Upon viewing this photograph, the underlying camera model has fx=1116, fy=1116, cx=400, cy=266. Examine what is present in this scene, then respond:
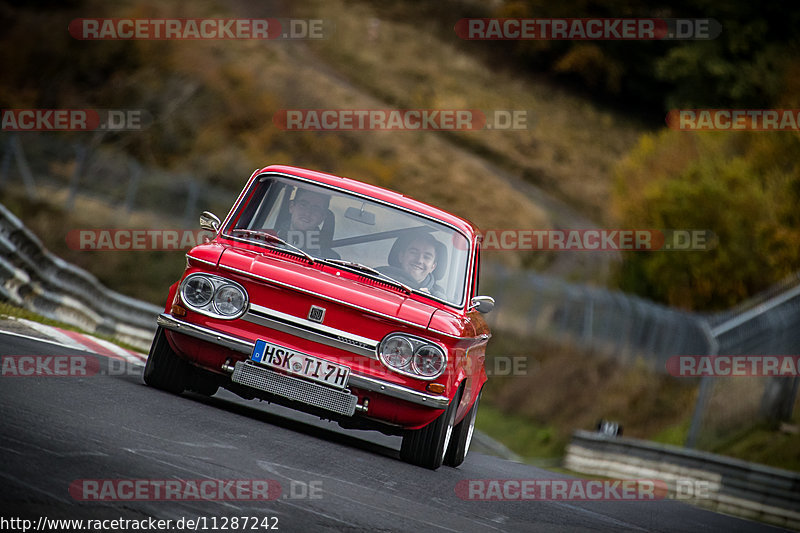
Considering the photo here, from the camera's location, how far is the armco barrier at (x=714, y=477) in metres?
12.4

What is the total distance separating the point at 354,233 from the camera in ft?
28.7

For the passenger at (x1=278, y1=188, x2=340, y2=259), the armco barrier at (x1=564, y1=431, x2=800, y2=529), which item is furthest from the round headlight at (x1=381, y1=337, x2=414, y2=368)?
the armco barrier at (x1=564, y1=431, x2=800, y2=529)

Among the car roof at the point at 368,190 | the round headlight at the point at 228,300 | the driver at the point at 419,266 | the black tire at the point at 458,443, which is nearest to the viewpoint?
the round headlight at the point at 228,300

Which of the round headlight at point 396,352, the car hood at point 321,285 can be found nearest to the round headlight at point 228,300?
the car hood at point 321,285

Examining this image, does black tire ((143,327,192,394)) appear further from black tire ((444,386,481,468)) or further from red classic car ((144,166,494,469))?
black tire ((444,386,481,468))

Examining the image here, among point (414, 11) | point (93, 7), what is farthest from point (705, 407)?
point (414, 11)

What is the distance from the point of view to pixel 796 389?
16.4m

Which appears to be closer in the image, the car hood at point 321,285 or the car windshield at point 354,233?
the car hood at point 321,285

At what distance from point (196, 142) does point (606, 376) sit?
23137 mm

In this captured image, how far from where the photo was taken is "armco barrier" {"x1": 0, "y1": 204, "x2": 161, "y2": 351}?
1271 centimetres

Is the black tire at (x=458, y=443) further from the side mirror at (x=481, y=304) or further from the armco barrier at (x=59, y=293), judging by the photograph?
the armco barrier at (x=59, y=293)

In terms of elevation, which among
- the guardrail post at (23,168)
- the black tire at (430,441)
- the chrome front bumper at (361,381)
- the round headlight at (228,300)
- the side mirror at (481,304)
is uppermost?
the guardrail post at (23,168)

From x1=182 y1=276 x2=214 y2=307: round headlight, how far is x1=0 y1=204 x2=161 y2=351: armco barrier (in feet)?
17.3

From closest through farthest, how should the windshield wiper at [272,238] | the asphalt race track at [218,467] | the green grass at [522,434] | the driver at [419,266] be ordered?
the asphalt race track at [218,467], the windshield wiper at [272,238], the driver at [419,266], the green grass at [522,434]
